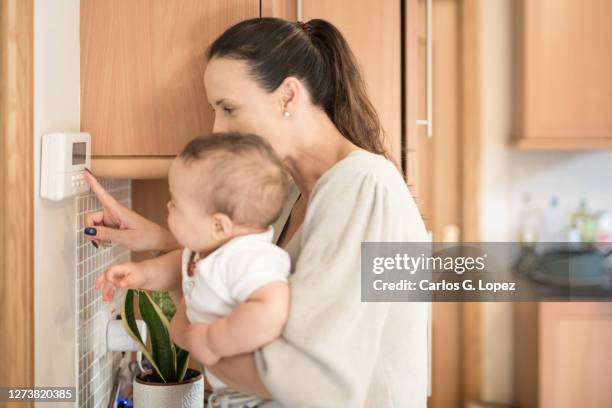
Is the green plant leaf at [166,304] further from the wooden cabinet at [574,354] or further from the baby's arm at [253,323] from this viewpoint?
the wooden cabinet at [574,354]

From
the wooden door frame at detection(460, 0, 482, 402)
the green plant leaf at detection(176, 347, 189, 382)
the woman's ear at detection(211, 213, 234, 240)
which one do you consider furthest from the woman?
the wooden door frame at detection(460, 0, 482, 402)

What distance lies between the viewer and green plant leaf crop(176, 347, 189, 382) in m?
1.75

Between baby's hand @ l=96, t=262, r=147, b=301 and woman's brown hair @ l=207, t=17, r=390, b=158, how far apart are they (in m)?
0.41

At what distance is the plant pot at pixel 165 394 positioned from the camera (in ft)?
5.50

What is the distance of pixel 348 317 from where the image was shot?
1.17 meters

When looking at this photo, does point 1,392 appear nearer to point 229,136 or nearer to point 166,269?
point 166,269

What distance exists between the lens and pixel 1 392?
4.26ft

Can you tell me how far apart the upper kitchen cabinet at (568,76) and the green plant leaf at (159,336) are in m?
2.04

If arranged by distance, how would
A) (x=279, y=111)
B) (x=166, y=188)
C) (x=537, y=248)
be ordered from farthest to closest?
(x=537, y=248)
(x=166, y=188)
(x=279, y=111)

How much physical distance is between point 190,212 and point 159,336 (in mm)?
562

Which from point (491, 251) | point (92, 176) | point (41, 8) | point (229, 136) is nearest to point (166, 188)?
point (92, 176)

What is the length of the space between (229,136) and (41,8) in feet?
1.50

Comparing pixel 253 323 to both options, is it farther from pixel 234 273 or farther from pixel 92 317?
pixel 92 317

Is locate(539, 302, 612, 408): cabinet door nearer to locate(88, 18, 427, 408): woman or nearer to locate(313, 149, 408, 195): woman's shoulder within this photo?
locate(88, 18, 427, 408): woman
